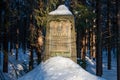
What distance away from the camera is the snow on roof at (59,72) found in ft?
37.1

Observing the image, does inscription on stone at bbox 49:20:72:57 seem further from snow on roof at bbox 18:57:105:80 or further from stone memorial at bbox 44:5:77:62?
snow on roof at bbox 18:57:105:80

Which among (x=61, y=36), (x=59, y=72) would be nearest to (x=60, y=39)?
(x=61, y=36)

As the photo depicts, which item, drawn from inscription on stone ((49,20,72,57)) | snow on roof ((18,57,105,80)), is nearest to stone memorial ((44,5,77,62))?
inscription on stone ((49,20,72,57))

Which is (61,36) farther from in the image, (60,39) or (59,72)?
(59,72)

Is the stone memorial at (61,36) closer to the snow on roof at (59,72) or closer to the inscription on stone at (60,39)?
the inscription on stone at (60,39)

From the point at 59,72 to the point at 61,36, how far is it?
2.97 metres

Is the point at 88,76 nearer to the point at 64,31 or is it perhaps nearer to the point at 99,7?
the point at 64,31

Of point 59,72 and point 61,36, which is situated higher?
point 61,36

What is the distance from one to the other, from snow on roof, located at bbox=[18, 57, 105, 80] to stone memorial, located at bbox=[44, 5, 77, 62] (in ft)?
3.95

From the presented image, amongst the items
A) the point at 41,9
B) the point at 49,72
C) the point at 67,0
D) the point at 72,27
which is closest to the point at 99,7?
the point at 41,9

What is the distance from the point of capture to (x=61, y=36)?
1453cm

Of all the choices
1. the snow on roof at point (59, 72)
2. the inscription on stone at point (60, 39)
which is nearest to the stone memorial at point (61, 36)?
the inscription on stone at point (60, 39)

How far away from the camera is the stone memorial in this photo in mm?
14500

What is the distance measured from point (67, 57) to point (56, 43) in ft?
2.47
